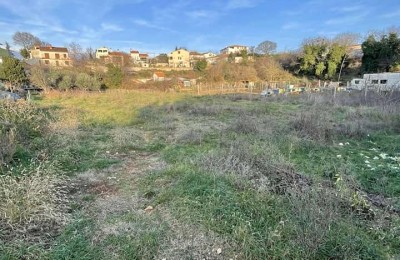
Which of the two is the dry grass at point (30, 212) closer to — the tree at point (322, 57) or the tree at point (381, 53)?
the tree at point (322, 57)

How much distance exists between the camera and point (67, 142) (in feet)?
16.6

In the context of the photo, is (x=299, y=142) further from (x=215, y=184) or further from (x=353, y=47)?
(x=353, y=47)

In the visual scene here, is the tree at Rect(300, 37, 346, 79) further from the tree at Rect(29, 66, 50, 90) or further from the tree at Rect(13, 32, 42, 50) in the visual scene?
the tree at Rect(13, 32, 42, 50)

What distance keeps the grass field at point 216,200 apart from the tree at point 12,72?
1845cm

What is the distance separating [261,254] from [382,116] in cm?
772

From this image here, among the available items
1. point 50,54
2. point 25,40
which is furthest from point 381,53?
point 25,40

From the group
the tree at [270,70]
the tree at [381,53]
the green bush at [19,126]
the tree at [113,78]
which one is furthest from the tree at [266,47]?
the green bush at [19,126]

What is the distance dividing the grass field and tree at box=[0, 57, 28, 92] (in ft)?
60.5

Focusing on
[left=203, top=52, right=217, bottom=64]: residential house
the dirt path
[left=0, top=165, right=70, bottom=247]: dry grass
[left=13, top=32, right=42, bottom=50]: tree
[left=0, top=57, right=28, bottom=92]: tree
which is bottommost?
the dirt path

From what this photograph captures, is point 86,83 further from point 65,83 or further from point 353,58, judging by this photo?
point 353,58

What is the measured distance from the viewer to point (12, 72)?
62.7 feet

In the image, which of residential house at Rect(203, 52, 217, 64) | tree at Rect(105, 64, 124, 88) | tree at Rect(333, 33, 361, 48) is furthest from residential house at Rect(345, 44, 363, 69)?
tree at Rect(105, 64, 124, 88)

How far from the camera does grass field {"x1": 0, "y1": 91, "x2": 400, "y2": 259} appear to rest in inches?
79.2

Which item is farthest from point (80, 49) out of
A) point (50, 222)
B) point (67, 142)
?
point (50, 222)
